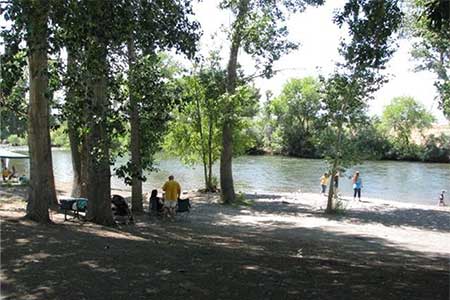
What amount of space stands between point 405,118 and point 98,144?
274ft

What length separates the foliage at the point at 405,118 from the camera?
87312mm

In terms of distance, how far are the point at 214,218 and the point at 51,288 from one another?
13.4 m

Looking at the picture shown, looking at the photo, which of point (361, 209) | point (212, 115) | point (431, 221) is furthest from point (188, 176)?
point (431, 221)

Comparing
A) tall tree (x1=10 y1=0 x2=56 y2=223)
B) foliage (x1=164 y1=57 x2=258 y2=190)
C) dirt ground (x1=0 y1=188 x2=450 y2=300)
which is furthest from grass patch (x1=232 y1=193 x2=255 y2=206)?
tall tree (x1=10 y1=0 x2=56 y2=223)

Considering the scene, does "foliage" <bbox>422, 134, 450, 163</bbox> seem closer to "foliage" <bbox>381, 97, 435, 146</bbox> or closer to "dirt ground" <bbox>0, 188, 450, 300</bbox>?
"foliage" <bbox>381, 97, 435, 146</bbox>

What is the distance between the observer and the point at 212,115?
1081 inches

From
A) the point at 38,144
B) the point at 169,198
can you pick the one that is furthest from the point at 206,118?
the point at 38,144

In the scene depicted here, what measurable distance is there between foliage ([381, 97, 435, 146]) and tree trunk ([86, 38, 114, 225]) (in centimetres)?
7864

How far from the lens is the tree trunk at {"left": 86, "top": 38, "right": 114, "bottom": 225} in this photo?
779 centimetres

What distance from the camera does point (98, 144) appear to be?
11.1 m

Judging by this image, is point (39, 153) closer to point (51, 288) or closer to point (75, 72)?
point (75, 72)

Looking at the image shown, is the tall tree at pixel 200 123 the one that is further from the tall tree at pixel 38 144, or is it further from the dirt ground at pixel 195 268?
the tall tree at pixel 38 144

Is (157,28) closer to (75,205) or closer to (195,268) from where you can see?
(195,268)

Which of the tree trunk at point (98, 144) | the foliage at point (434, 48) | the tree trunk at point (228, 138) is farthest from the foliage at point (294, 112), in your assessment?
the tree trunk at point (98, 144)
